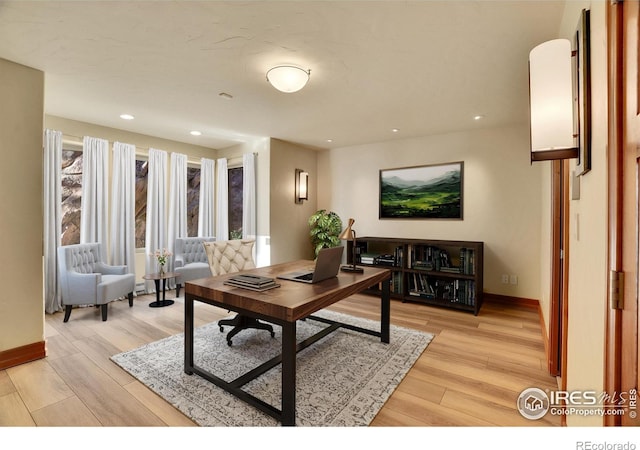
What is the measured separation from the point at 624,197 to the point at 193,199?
225 inches

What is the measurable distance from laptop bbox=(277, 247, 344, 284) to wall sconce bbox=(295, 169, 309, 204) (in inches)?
111

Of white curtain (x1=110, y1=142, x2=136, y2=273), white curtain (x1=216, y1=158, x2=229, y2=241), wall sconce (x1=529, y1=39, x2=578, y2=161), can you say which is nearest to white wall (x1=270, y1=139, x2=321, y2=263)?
white curtain (x1=216, y1=158, x2=229, y2=241)

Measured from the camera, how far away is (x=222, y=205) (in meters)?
5.42

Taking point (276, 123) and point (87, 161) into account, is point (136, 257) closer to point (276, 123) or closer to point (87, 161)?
point (87, 161)

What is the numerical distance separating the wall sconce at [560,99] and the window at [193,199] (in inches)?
210

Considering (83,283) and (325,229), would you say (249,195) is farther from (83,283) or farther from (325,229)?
(83,283)

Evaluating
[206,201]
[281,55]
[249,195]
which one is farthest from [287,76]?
[206,201]

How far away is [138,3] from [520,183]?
14.4ft

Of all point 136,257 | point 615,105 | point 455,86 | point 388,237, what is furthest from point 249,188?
point 615,105

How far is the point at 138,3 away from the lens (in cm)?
170

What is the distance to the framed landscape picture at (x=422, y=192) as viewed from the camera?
4.31m

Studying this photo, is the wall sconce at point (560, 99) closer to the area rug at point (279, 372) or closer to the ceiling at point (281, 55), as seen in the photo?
the ceiling at point (281, 55)

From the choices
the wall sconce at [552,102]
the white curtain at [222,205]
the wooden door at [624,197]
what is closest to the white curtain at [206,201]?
the white curtain at [222,205]

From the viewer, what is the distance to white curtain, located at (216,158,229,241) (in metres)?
5.43
